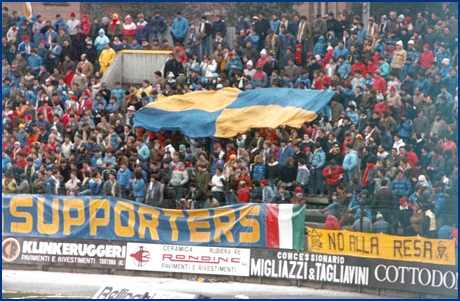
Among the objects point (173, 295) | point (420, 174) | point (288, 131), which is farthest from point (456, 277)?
point (288, 131)

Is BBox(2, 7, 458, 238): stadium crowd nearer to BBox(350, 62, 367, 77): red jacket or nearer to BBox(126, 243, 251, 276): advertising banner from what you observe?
BBox(350, 62, 367, 77): red jacket

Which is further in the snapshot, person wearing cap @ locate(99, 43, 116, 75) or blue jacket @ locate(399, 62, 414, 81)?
person wearing cap @ locate(99, 43, 116, 75)

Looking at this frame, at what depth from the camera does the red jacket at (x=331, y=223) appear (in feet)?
70.0

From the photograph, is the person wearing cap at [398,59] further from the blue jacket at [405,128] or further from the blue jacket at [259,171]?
the blue jacket at [259,171]

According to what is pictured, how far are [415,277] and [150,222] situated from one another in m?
6.90

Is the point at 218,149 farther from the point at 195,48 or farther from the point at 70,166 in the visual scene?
the point at 195,48

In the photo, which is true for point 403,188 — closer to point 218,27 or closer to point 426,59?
point 426,59

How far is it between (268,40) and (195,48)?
296 cm

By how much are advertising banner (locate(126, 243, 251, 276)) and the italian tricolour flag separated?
72 cm

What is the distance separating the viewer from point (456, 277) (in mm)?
18969

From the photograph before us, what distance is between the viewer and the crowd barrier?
19766 millimetres

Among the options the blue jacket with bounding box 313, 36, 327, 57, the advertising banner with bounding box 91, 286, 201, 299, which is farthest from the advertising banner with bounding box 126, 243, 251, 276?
the blue jacket with bounding box 313, 36, 327, 57

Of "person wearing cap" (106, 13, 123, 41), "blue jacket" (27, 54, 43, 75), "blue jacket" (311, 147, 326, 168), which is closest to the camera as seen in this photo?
"blue jacket" (311, 147, 326, 168)

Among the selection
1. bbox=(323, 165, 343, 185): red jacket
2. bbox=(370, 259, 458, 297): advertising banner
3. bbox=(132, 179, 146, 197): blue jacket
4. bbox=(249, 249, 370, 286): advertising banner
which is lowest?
bbox=(249, 249, 370, 286): advertising banner
